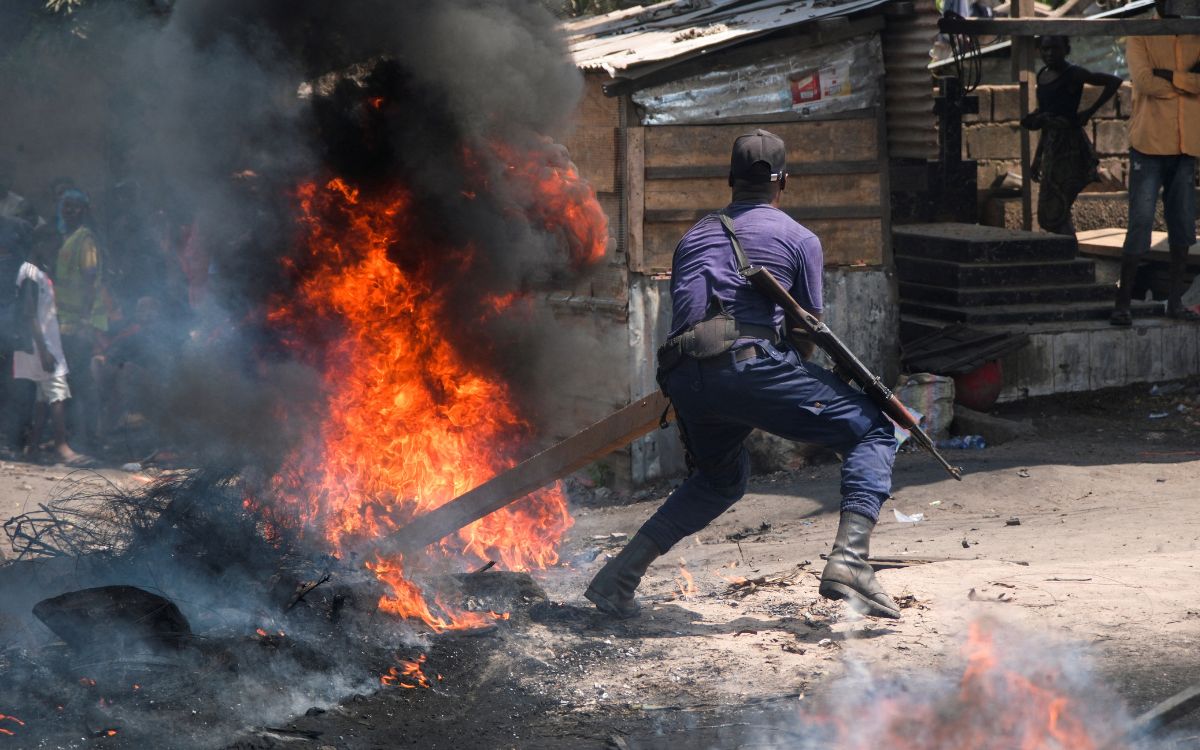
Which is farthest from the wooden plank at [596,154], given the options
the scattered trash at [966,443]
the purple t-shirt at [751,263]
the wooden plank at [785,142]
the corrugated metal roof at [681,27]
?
the purple t-shirt at [751,263]

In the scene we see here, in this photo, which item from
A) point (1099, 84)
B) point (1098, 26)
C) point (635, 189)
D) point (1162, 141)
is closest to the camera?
point (1098, 26)

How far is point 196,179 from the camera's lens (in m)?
6.28

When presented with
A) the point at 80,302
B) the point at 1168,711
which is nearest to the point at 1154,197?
the point at 1168,711

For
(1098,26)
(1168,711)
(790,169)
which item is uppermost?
(1098,26)

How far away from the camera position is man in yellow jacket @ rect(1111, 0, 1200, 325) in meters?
9.40

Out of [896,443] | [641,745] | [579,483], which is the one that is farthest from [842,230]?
[641,745]

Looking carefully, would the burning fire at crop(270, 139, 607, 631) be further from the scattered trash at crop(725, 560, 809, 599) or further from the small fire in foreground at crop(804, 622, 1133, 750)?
the small fire in foreground at crop(804, 622, 1133, 750)

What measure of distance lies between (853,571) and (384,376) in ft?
7.98

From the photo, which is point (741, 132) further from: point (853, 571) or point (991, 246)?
point (853, 571)

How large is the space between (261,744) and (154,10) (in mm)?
5178

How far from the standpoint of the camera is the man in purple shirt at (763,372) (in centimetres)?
483

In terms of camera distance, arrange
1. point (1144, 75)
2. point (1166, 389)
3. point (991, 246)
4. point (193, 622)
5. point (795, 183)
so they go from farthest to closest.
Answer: point (991, 246)
point (1166, 389)
point (1144, 75)
point (795, 183)
point (193, 622)

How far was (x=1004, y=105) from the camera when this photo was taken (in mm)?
13688

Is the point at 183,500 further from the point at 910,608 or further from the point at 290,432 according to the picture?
the point at 910,608
